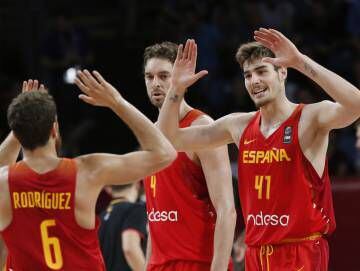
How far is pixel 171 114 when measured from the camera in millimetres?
7125

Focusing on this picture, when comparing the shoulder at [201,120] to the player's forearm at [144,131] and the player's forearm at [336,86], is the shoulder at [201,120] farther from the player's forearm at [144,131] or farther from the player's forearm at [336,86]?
the player's forearm at [144,131]

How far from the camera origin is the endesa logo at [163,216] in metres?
7.34

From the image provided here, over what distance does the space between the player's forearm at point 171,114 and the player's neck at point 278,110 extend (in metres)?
0.62

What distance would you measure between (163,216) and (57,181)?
1.90m

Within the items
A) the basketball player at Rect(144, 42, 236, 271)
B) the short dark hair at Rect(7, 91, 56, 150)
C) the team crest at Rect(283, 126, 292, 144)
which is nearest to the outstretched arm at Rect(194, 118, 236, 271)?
the basketball player at Rect(144, 42, 236, 271)

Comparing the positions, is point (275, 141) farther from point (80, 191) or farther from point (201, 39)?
point (201, 39)

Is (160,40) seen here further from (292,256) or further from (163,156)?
(163,156)

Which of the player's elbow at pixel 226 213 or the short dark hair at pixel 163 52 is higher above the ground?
the short dark hair at pixel 163 52

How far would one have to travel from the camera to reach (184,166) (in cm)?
741

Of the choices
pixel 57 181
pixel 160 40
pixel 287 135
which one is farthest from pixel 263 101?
pixel 160 40

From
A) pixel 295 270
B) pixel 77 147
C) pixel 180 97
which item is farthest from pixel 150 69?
pixel 77 147

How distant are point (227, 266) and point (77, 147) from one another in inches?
312

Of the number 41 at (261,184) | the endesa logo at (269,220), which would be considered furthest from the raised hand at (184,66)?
the endesa logo at (269,220)

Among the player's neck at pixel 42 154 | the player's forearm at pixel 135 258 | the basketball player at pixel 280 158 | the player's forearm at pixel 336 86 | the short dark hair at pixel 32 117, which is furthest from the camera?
the player's forearm at pixel 135 258
